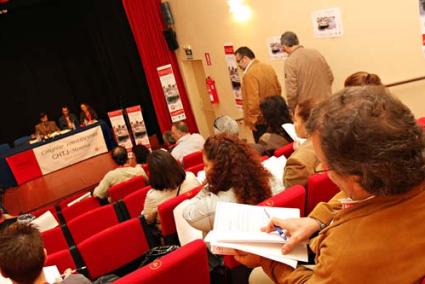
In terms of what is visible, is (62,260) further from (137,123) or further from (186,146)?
(137,123)

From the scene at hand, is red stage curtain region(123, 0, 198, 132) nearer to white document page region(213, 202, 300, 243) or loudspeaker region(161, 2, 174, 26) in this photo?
loudspeaker region(161, 2, 174, 26)

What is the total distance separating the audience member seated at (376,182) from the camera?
84 centimetres

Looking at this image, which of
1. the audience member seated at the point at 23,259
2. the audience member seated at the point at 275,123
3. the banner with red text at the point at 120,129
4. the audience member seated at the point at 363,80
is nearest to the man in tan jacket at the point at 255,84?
the audience member seated at the point at 275,123

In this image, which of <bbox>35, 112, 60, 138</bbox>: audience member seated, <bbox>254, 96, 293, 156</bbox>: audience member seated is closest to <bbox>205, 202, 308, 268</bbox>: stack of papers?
<bbox>254, 96, 293, 156</bbox>: audience member seated

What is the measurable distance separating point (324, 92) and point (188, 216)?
2.69m

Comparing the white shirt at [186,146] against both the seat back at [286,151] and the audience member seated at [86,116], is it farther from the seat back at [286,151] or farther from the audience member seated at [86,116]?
the audience member seated at [86,116]

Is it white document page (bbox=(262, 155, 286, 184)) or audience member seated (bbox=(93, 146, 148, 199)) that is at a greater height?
white document page (bbox=(262, 155, 286, 184))

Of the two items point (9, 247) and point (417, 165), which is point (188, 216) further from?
point (417, 165)

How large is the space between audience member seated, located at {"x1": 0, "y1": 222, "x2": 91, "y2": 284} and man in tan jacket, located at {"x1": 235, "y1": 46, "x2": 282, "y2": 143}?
10.9 ft

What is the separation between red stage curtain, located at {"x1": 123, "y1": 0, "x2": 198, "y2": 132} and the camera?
755cm

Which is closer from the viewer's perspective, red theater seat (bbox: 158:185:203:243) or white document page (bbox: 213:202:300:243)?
white document page (bbox: 213:202:300:243)

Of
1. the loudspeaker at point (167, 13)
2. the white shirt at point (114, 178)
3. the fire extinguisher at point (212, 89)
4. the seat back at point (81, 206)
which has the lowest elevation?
the seat back at point (81, 206)

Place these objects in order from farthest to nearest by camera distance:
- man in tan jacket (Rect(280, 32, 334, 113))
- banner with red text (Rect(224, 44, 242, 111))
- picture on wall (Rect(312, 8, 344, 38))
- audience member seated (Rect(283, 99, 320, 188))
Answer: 1. banner with red text (Rect(224, 44, 242, 111))
2. man in tan jacket (Rect(280, 32, 334, 113))
3. picture on wall (Rect(312, 8, 344, 38))
4. audience member seated (Rect(283, 99, 320, 188))

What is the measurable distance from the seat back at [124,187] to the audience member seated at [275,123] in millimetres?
1361
